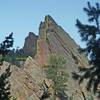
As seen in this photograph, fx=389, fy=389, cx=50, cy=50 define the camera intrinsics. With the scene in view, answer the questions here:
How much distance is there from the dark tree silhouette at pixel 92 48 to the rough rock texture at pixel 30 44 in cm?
12839

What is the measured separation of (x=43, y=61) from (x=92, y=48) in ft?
392

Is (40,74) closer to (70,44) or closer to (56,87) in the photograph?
(56,87)

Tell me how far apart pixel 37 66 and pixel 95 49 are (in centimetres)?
10950

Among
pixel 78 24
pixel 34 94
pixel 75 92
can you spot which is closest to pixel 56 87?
pixel 34 94

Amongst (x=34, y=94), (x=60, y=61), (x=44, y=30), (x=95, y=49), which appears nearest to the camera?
(x=95, y=49)

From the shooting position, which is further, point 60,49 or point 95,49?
point 60,49

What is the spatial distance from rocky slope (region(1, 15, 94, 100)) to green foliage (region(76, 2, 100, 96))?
79.9 meters

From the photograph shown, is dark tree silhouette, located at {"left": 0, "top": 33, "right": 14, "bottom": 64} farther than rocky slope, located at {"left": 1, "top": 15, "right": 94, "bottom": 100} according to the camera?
No

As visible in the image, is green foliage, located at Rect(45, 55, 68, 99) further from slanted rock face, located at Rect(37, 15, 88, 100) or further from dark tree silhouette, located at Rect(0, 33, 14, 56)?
dark tree silhouette, located at Rect(0, 33, 14, 56)

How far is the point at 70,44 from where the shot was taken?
145m

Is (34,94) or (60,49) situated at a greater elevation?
(60,49)

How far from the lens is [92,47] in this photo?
1545cm

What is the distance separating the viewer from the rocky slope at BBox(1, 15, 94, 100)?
336 ft

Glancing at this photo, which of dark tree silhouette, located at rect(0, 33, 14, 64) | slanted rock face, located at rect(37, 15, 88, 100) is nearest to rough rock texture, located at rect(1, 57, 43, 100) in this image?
slanted rock face, located at rect(37, 15, 88, 100)
